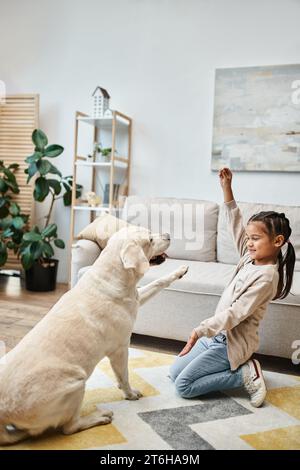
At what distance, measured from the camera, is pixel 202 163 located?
400cm

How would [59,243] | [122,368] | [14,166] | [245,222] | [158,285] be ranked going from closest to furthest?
[122,368], [158,285], [245,222], [59,243], [14,166]

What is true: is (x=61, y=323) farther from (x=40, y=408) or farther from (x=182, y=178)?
(x=182, y=178)

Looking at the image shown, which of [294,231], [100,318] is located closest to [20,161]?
[294,231]

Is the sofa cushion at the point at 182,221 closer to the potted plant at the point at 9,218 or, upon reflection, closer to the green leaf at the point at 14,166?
the potted plant at the point at 9,218

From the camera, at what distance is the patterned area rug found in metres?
1.57

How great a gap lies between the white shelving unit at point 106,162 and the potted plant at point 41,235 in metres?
0.19

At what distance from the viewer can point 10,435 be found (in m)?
1.50

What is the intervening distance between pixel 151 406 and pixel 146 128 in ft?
9.56

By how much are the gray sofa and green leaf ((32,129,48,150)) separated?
3.84ft

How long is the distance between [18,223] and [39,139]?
33.0 inches

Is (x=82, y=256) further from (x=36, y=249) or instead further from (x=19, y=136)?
(x=19, y=136)

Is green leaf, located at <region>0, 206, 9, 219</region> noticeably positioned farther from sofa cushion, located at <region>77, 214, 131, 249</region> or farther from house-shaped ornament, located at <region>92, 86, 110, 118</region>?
sofa cushion, located at <region>77, 214, 131, 249</region>

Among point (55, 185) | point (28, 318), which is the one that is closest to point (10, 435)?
point (28, 318)

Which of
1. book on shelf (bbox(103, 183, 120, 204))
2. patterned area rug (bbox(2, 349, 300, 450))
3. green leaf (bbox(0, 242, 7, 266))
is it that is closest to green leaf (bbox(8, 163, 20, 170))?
green leaf (bbox(0, 242, 7, 266))
